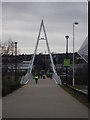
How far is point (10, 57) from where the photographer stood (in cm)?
5991

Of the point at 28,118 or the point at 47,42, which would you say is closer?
the point at 28,118

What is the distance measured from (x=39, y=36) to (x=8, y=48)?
21021mm

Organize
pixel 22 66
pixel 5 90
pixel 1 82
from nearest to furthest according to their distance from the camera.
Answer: pixel 5 90, pixel 1 82, pixel 22 66

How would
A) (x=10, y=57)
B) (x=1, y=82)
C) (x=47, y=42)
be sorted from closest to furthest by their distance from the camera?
(x=1, y=82) < (x=10, y=57) < (x=47, y=42)

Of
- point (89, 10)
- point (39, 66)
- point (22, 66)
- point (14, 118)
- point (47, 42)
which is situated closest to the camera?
point (14, 118)

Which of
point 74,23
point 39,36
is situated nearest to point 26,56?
point 39,36

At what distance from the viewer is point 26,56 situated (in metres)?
114

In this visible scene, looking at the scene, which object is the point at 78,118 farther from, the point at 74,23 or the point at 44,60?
the point at 44,60

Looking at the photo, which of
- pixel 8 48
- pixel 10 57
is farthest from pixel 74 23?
pixel 10 57

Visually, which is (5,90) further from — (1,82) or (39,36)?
(39,36)

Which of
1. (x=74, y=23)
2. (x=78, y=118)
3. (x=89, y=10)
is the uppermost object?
(x=74, y=23)

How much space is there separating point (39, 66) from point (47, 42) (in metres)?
45.6

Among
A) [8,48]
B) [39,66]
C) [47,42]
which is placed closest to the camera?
[8,48]

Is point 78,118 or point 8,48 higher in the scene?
point 8,48
